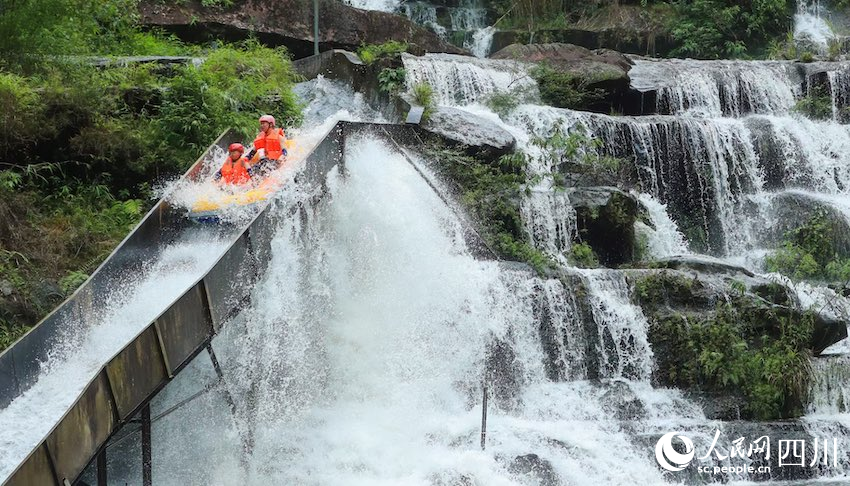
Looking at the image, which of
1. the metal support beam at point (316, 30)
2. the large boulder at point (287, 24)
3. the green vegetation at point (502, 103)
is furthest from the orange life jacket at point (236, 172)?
the metal support beam at point (316, 30)

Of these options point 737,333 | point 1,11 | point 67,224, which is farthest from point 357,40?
point 737,333

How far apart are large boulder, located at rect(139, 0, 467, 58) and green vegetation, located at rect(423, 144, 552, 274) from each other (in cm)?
490

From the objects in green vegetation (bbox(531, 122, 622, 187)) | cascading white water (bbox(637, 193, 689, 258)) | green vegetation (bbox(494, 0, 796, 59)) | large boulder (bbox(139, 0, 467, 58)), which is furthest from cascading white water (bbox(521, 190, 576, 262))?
green vegetation (bbox(494, 0, 796, 59))

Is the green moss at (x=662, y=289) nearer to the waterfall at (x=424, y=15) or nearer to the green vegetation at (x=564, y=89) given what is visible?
the green vegetation at (x=564, y=89)

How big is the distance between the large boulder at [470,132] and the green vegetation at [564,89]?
9.49ft

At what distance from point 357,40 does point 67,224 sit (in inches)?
392

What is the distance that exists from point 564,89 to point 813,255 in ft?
17.7

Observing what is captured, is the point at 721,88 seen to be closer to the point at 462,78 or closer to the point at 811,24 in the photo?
the point at 462,78

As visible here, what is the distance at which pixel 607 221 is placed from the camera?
49.0 feet

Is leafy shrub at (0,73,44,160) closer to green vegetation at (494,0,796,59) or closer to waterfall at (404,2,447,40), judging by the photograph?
waterfall at (404,2,447,40)

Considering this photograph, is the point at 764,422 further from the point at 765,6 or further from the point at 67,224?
the point at 765,6

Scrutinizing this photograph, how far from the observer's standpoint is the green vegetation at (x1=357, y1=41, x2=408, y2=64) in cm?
1816

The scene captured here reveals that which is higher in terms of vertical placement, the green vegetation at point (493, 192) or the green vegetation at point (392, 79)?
the green vegetation at point (392, 79)

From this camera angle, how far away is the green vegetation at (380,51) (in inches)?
715
